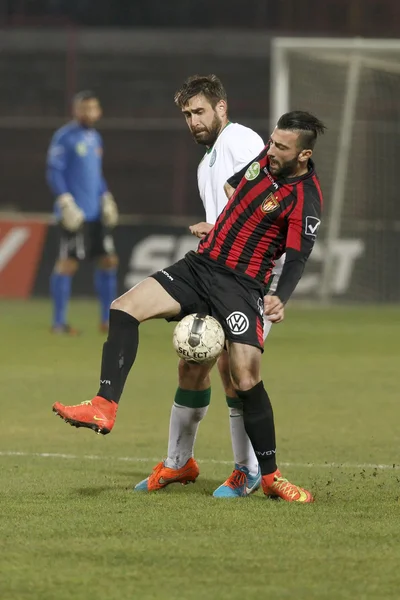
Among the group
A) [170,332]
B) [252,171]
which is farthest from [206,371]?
[170,332]

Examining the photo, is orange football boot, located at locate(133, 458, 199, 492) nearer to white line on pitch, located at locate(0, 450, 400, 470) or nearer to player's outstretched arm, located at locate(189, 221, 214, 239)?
white line on pitch, located at locate(0, 450, 400, 470)

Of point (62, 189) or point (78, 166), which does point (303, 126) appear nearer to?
point (62, 189)

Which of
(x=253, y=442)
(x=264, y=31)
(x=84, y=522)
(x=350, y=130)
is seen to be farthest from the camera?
(x=264, y=31)

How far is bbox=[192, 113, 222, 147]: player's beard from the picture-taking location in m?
6.92

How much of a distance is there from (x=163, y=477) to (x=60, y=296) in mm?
8262

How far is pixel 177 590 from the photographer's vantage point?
4.62m

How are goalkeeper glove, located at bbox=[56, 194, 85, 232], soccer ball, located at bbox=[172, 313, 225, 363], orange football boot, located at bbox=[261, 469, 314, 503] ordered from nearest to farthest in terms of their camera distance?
1. soccer ball, located at bbox=[172, 313, 225, 363]
2. orange football boot, located at bbox=[261, 469, 314, 503]
3. goalkeeper glove, located at bbox=[56, 194, 85, 232]

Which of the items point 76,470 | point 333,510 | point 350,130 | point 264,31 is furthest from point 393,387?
point 264,31

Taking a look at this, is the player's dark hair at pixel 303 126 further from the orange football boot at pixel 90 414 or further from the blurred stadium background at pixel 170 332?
the blurred stadium background at pixel 170 332

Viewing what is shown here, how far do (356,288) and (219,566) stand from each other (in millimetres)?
13250

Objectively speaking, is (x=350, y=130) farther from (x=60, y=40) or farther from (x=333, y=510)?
(x=333, y=510)

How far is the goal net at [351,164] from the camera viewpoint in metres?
17.2

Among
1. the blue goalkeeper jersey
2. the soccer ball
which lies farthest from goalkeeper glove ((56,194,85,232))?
the soccer ball

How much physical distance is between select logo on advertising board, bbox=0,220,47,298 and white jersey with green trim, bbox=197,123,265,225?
11.9 meters
